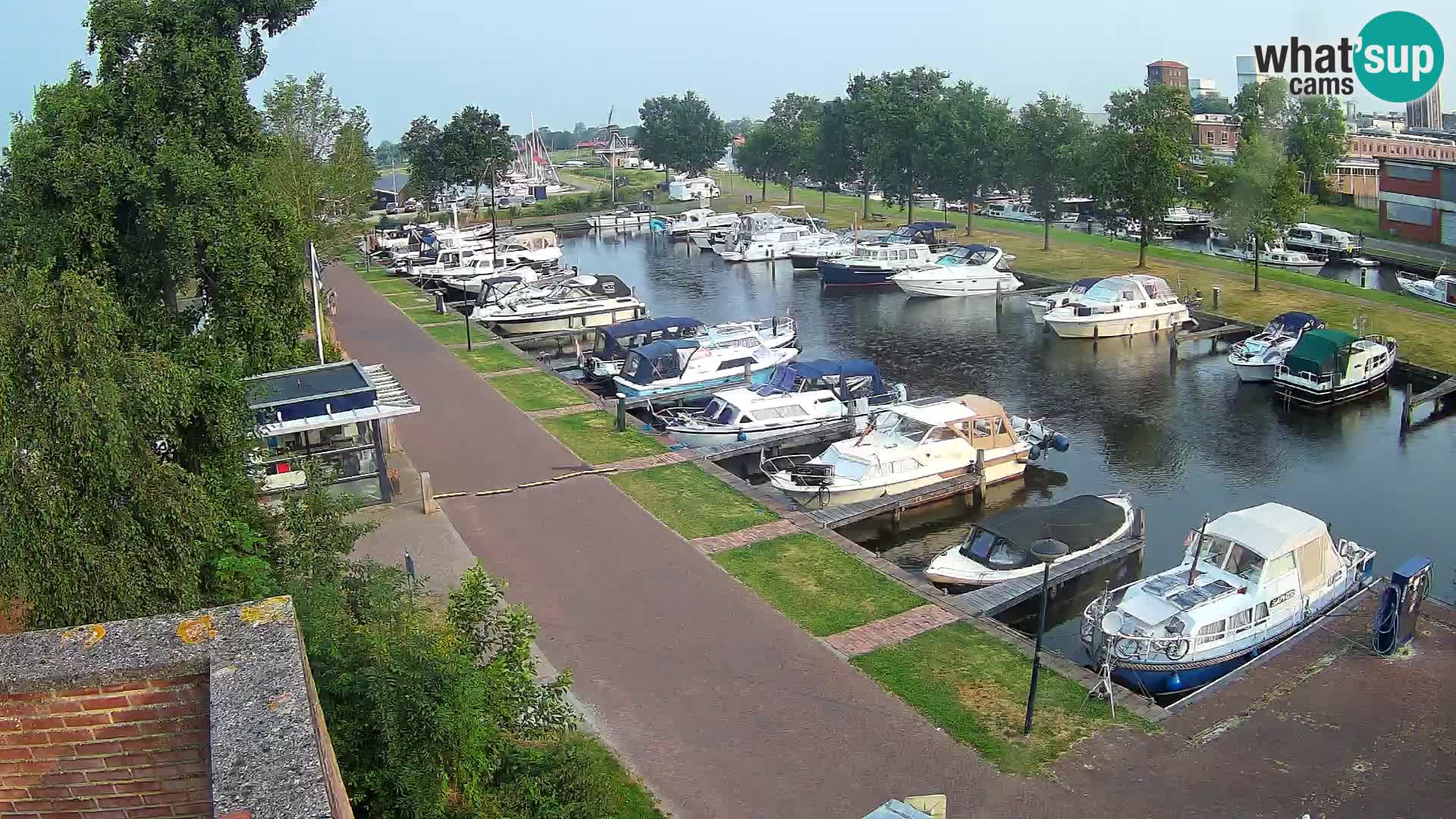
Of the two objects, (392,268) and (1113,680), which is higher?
(392,268)

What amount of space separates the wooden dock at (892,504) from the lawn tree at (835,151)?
2496 inches

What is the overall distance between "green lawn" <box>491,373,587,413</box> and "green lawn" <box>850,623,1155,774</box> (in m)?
18.3

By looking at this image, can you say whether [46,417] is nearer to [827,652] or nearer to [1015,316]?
[827,652]

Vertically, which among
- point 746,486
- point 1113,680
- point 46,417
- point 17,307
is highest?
Result: point 17,307

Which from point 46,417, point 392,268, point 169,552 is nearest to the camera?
point 46,417

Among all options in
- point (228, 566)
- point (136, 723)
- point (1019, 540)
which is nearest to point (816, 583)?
point (1019, 540)

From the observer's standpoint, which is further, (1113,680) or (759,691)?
(1113,680)

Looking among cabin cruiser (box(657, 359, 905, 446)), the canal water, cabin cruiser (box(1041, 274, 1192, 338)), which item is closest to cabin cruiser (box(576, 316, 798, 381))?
cabin cruiser (box(657, 359, 905, 446))

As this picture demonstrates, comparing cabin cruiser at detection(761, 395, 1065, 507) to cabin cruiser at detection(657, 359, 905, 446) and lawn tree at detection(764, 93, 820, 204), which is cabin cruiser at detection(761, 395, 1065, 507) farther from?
lawn tree at detection(764, 93, 820, 204)

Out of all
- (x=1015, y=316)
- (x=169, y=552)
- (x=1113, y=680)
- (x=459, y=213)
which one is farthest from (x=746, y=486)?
(x=459, y=213)

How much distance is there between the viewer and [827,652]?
18.1 metres

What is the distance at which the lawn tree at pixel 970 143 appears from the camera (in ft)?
228

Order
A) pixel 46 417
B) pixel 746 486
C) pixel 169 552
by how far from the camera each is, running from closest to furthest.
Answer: pixel 46 417, pixel 169 552, pixel 746 486

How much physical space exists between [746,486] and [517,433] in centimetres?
788
